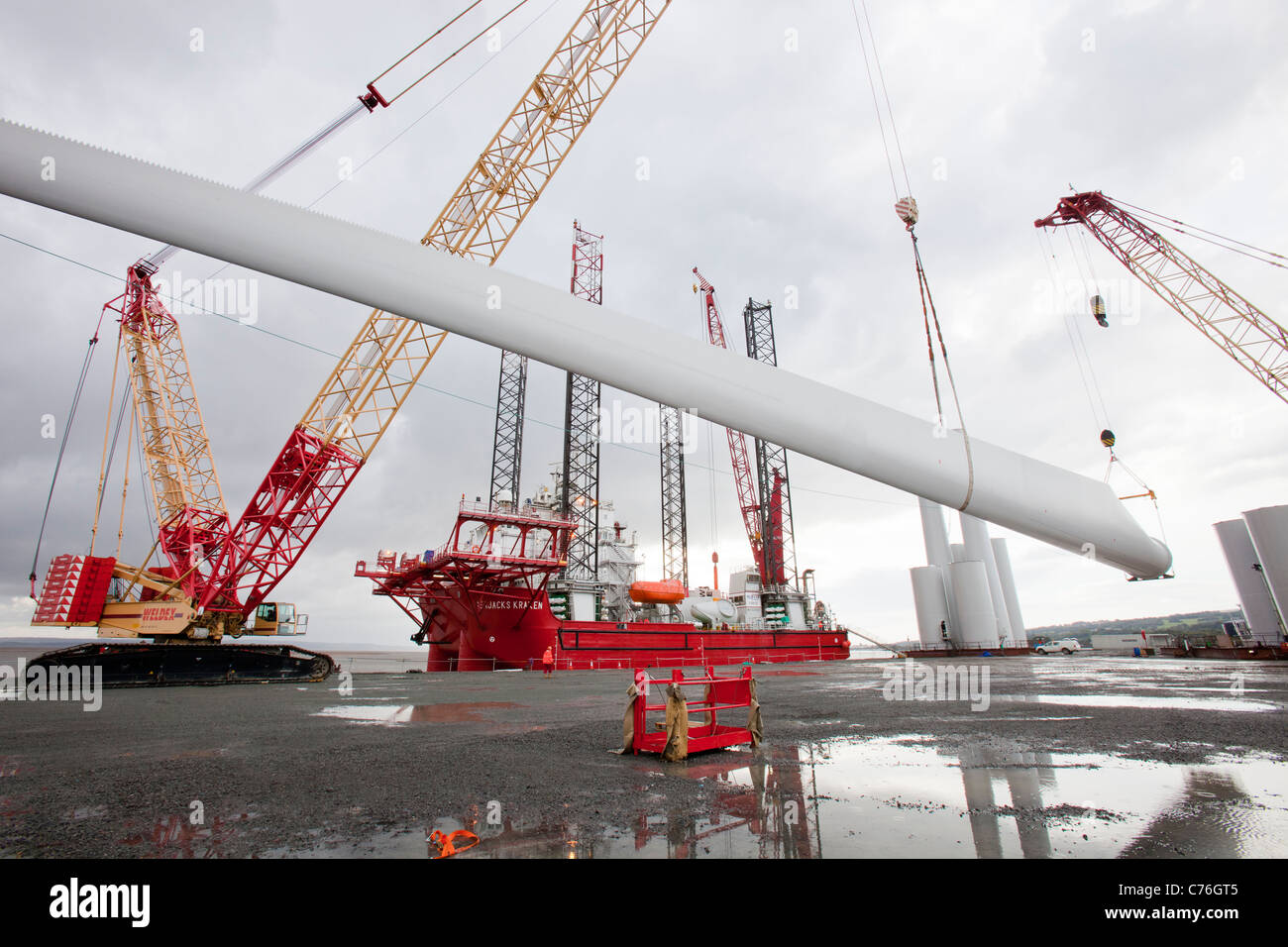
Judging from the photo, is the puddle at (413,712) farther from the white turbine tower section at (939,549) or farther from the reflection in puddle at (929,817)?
the white turbine tower section at (939,549)

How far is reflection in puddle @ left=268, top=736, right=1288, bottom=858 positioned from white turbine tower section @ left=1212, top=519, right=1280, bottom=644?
77.8 ft

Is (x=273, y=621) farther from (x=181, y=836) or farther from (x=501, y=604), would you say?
(x=181, y=836)

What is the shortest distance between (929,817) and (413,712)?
8840 millimetres

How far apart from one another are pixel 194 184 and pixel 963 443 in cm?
Result: 293

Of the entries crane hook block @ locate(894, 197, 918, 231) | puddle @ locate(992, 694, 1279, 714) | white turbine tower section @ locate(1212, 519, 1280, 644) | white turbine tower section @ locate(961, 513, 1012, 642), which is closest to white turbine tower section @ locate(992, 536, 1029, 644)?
white turbine tower section @ locate(961, 513, 1012, 642)

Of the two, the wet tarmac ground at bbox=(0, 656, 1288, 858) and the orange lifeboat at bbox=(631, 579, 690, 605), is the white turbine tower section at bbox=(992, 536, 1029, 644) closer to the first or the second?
the orange lifeboat at bbox=(631, 579, 690, 605)

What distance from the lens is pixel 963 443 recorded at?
1977mm

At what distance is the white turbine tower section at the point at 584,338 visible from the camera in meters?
1.90

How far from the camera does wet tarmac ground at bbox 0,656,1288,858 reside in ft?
10.3

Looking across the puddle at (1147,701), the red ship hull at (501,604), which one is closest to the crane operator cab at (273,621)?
the red ship hull at (501,604)

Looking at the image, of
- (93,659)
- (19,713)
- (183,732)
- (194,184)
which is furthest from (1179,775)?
(93,659)

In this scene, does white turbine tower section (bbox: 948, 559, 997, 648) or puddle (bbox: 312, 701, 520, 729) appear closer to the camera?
puddle (bbox: 312, 701, 520, 729)

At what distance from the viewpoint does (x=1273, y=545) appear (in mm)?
19016
